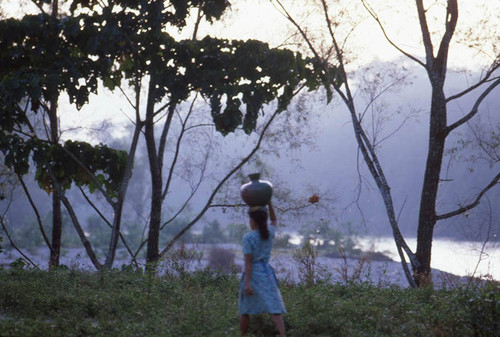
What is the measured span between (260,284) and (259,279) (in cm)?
5

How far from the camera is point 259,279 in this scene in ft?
16.8

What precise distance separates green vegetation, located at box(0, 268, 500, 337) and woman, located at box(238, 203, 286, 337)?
0.47 meters

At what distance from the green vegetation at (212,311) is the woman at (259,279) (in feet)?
1.55

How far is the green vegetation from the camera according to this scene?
543cm

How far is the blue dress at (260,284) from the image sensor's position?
198 inches

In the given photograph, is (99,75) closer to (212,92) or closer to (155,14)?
(155,14)

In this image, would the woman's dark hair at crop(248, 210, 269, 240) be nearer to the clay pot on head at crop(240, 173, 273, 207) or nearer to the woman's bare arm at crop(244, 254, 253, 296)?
the clay pot on head at crop(240, 173, 273, 207)

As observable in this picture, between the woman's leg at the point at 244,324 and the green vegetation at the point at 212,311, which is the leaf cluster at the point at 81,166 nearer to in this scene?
the green vegetation at the point at 212,311

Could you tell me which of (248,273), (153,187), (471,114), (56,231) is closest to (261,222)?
(248,273)

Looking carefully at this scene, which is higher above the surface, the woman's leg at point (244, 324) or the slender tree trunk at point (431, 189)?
the slender tree trunk at point (431, 189)

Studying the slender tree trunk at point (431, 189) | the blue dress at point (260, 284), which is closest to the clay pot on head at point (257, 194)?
the blue dress at point (260, 284)

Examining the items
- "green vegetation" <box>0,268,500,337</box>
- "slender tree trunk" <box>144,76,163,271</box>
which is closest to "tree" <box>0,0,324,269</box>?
"slender tree trunk" <box>144,76,163,271</box>

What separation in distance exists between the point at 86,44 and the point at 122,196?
96.5 inches

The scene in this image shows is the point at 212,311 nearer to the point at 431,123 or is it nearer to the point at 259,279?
the point at 259,279
